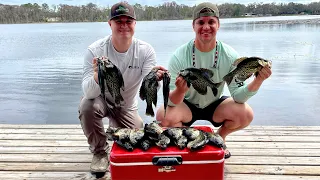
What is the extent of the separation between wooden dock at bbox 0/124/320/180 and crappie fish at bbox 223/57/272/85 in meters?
0.95

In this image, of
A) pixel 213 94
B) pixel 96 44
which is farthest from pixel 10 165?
pixel 213 94

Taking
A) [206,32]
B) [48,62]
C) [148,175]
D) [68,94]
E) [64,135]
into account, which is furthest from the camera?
[48,62]

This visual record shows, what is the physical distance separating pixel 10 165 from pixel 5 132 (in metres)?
1.16

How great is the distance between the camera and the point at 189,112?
340cm

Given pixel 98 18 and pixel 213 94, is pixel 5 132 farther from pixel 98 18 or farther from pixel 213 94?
pixel 98 18

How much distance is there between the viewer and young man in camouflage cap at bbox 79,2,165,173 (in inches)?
124

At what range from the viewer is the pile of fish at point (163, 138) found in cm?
262

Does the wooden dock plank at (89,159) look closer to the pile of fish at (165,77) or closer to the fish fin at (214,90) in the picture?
the fish fin at (214,90)

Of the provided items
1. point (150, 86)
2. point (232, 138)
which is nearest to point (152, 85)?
point (150, 86)

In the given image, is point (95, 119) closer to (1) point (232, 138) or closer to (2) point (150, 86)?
(2) point (150, 86)

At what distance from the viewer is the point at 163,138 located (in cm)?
269

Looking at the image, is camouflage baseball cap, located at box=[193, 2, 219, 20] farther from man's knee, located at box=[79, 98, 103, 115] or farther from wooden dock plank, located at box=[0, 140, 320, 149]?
wooden dock plank, located at box=[0, 140, 320, 149]

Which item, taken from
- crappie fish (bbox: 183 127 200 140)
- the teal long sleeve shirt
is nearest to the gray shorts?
the teal long sleeve shirt

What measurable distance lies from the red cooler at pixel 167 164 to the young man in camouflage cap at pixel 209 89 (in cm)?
73
